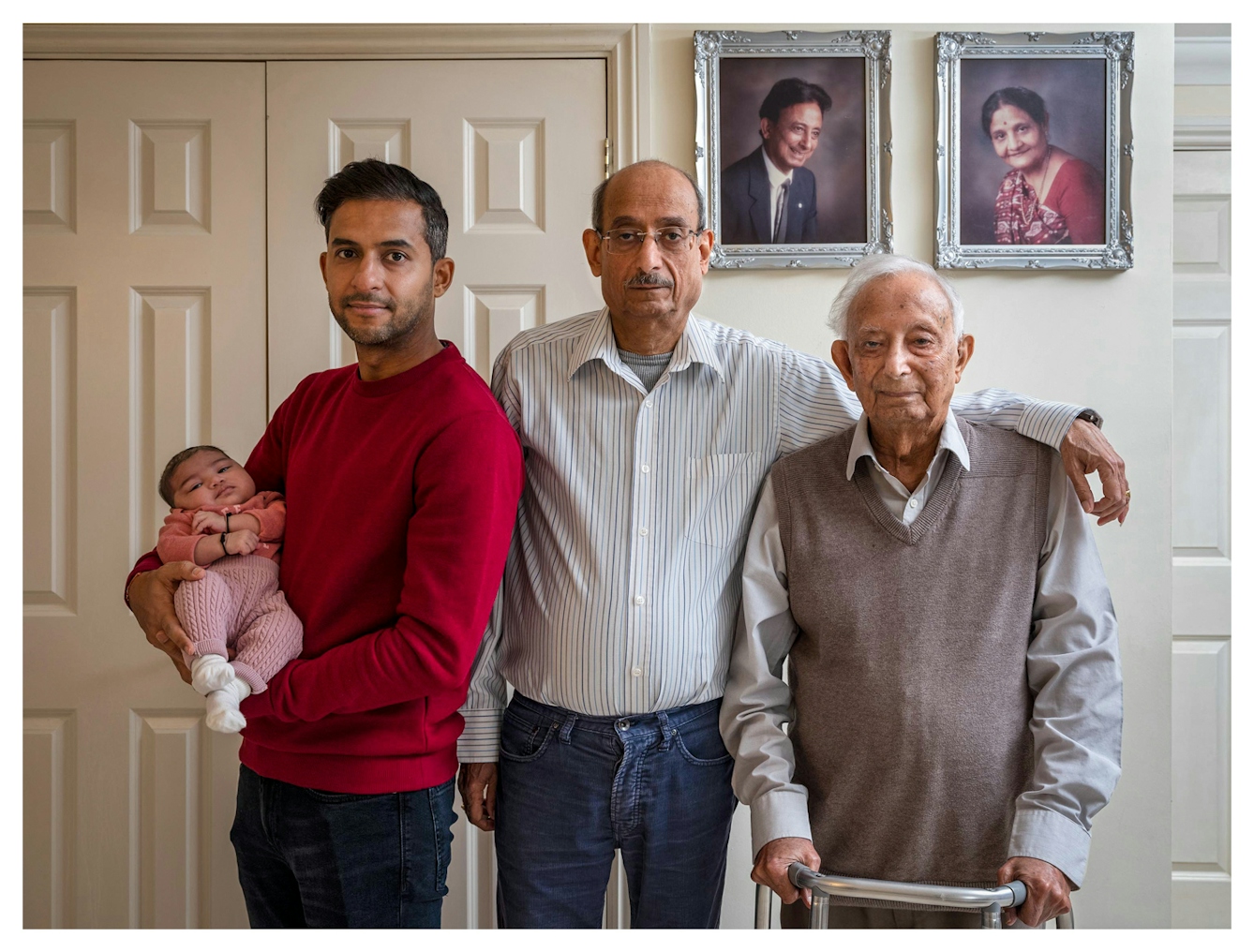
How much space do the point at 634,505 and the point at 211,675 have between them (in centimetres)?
70

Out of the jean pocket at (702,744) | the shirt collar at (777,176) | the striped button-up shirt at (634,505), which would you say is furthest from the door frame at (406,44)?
the jean pocket at (702,744)

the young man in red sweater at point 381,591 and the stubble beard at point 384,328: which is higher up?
the stubble beard at point 384,328

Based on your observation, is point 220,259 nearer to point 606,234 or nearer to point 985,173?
point 606,234

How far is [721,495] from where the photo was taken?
151 centimetres

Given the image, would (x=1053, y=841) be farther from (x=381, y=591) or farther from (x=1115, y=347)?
(x=1115, y=347)

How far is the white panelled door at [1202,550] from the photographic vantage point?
93.0 inches

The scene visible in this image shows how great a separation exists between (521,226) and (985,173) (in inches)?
45.7

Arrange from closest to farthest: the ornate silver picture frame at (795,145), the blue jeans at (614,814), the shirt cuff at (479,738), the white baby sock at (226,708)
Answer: the white baby sock at (226,708) < the blue jeans at (614,814) < the shirt cuff at (479,738) < the ornate silver picture frame at (795,145)

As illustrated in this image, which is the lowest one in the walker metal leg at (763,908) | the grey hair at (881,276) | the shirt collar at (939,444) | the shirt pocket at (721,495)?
the walker metal leg at (763,908)

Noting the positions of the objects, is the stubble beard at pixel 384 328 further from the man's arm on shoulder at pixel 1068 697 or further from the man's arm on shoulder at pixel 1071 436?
the man's arm on shoulder at pixel 1068 697

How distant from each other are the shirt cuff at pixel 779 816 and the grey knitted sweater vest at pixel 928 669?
0.06 m

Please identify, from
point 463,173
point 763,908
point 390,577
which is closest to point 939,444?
point 763,908

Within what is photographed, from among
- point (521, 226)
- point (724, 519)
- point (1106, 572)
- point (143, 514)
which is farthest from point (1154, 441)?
point (143, 514)

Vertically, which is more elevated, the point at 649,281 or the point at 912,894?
the point at 649,281
